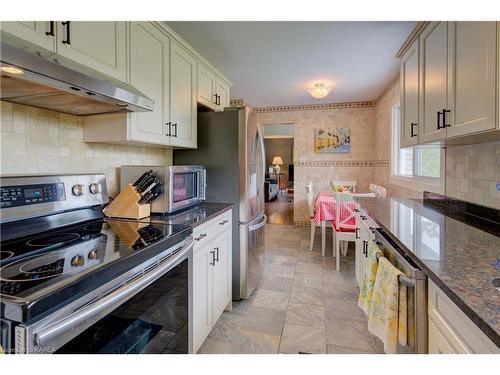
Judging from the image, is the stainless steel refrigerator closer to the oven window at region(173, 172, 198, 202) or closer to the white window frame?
the oven window at region(173, 172, 198, 202)

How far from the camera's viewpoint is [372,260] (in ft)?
4.58

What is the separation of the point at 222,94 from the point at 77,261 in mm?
2293

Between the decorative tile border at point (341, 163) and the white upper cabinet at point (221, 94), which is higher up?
the white upper cabinet at point (221, 94)

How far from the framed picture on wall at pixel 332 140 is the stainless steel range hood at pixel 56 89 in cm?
410

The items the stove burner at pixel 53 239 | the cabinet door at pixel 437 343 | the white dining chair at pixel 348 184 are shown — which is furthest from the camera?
the white dining chair at pixel 348 184

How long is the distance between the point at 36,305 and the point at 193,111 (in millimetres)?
1828

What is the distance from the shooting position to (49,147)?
139 centimetres

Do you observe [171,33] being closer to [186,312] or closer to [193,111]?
[193,111]

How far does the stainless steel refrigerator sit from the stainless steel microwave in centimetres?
20

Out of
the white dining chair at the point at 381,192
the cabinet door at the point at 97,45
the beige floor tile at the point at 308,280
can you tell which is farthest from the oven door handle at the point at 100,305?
the white dining chair at the point at 381,192

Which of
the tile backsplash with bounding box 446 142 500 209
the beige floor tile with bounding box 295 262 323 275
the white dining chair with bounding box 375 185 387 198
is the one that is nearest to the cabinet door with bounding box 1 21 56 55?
the tile backsplash with bounding box 446 142 500 209

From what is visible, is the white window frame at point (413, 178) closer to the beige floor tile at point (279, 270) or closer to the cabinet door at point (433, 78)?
the cabinet door at point (433, 78)

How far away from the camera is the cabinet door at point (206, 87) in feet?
7.59

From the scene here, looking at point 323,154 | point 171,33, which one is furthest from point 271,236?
point 171,33
